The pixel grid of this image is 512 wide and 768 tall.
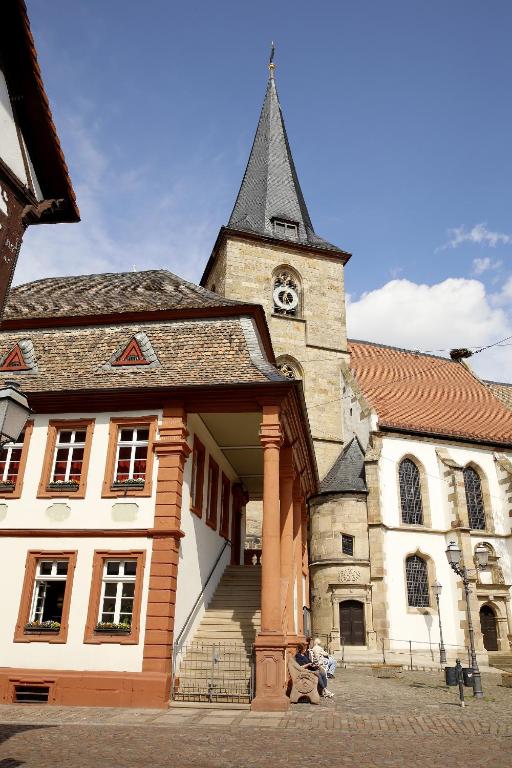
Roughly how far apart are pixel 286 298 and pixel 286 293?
0.33 m

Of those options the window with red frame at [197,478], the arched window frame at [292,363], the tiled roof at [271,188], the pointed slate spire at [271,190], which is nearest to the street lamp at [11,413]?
the window with red frame at [197,478]

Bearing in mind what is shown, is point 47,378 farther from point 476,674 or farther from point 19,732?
point 476,674

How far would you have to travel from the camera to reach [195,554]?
1425 centimetres

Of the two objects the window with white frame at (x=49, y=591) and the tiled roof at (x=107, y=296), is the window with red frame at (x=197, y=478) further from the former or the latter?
the tiled roof at (x=107, y=296)

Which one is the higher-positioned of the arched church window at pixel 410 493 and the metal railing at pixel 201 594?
the arched church window at pixel 410 493

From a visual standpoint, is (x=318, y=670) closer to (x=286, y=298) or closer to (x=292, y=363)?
(x=292, y=363)

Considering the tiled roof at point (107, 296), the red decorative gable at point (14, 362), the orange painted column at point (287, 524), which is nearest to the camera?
the red decorative gable at point (14, 362)

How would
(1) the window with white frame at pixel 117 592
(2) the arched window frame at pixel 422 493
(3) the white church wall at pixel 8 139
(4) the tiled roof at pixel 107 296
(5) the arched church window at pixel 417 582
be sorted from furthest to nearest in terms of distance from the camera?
1. (2) the arched window frame at pixel 422 493
2. (5) the arched church window at pixel 417 582
3. (4) the tiled roof at pixel 107 296
4. (1) the window with white frame at pixel 117 592
5. (3) the white church wall at pixel 8 139

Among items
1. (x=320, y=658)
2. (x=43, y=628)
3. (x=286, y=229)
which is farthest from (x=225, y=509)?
(x=286, y=229)

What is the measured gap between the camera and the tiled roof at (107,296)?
15383 millimetres

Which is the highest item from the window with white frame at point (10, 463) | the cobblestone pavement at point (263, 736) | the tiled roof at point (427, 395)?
the tiled roof at point (427, 395)

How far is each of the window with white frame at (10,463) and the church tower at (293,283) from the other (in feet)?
60.4

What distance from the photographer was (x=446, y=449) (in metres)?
28.8

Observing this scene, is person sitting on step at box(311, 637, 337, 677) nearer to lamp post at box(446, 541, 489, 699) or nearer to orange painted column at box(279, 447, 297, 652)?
orange painted column at box(279, 447, 297, 652)
